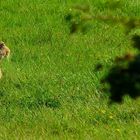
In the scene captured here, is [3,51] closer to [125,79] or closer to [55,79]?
[55,79]

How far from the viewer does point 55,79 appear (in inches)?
360

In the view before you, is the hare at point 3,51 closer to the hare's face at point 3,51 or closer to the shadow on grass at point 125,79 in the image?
the hare's face at point 3,51

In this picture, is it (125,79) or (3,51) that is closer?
(125,79)

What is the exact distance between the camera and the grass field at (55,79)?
A: 7.02m

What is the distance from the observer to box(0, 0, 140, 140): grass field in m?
7.02

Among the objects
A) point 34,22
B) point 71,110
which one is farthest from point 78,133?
point 34,22

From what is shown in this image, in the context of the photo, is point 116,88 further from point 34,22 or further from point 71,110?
point 34,22

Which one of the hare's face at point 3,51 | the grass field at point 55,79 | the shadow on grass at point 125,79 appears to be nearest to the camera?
the shadow on grass at point 125,79

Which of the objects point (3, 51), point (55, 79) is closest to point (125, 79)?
point (55, 79)

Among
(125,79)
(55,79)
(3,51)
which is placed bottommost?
(55,79)

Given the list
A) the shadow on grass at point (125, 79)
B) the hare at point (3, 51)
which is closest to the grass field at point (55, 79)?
the hare at point (3, 51)

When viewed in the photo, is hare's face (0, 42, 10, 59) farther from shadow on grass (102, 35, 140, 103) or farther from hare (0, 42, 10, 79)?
shadow on grass (102, 35, 140, 103)

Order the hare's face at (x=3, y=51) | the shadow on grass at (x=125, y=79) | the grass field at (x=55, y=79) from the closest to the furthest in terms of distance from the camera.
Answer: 1. the shadow on grass at (x=125, y=79)
2. the grass field at (x=55, y=79)
3. the hare's face at (x=3, y=51)

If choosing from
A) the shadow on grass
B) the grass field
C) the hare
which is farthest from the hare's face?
the shadow on grass
